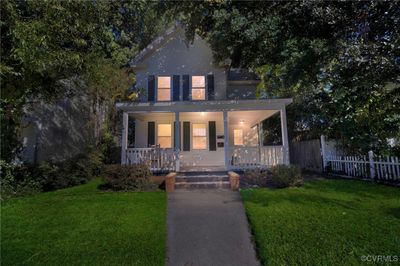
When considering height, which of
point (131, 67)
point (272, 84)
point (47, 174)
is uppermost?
point (131, 67)

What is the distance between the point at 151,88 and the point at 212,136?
4.38 meters

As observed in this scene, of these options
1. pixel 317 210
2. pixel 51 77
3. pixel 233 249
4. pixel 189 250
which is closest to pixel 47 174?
pixel 51 77

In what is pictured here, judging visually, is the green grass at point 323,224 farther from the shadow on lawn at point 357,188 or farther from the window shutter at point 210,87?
the window shutter at point 210,87

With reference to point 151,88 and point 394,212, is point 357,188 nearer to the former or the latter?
point 394,212

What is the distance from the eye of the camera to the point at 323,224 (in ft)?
17.2

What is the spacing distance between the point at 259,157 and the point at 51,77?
914 cm

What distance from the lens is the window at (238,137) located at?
14.9 m

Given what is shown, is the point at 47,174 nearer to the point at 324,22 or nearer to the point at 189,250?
the point at 189,250

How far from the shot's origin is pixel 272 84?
45.3 ft

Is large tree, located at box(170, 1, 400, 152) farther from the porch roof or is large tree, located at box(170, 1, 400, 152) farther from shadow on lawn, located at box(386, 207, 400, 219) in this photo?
shadow on lawn, located at box(386, 207, 400, 219)

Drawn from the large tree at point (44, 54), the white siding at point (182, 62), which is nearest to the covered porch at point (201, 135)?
the white siding at point (182, 62)

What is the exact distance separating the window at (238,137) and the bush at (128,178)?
7137mm

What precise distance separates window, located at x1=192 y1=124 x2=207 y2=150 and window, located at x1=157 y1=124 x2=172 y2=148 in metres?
1.38

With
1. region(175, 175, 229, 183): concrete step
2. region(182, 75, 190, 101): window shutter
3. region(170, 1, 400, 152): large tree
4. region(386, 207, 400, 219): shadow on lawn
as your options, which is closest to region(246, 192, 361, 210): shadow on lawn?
region(386, 207, 400, 219): shadow on lawn
